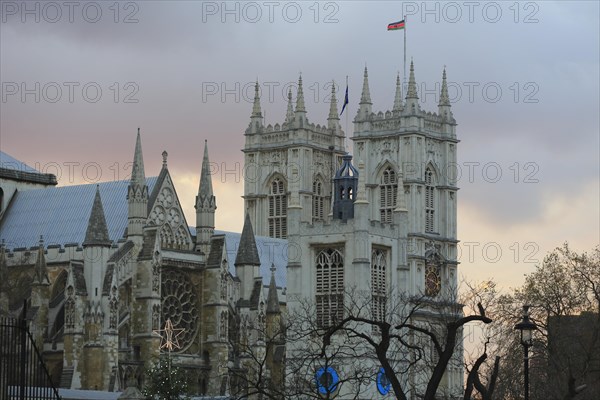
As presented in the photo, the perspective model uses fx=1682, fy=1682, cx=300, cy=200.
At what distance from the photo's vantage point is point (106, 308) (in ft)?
265

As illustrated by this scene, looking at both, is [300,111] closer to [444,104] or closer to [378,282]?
[444,104]

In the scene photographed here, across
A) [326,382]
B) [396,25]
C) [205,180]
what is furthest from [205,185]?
[326,382]

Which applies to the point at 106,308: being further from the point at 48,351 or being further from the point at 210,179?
the point at 210,179

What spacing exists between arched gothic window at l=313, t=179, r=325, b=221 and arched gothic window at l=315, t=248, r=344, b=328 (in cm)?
3668

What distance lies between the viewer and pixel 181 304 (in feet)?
289

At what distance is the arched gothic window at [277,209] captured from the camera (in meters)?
121

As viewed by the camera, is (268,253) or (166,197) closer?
(166,197)

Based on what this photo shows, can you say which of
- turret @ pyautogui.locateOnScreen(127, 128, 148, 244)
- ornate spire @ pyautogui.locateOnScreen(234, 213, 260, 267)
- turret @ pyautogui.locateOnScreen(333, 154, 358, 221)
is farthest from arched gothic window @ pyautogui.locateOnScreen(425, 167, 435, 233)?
turret @ pyautogui.locateOnScreen(127, 128, 148, 244)

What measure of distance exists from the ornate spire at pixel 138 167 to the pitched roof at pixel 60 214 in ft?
12.6

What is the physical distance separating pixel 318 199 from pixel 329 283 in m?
39.5

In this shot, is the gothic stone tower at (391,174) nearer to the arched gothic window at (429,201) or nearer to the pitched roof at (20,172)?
the arched gothic window at (429,201)

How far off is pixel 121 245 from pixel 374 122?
37528 millimetres

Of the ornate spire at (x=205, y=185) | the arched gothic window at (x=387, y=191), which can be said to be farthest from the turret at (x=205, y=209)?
the arched gothic window at (x=387, y=191)

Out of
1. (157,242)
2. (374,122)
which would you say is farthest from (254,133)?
(157,242)
